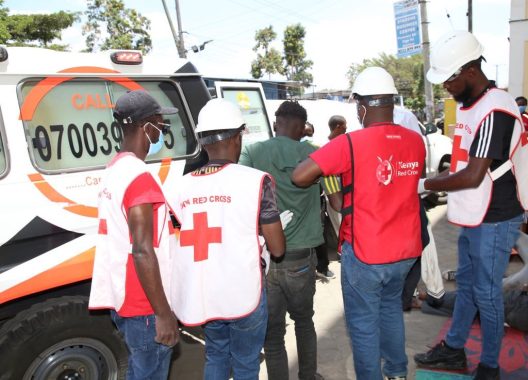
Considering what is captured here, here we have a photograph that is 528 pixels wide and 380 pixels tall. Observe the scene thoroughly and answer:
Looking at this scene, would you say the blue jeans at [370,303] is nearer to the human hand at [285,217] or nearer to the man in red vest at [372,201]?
the man in red vest at [372,201]

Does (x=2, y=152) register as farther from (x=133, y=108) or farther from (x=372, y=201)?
(x=372, y=201)

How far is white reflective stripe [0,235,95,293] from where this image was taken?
7.81 feet

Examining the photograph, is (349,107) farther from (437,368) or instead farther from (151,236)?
(151,236)

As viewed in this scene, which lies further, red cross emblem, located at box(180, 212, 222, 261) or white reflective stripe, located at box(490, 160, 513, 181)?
white reflective stripe, located at box(490, 160, 513, 181)

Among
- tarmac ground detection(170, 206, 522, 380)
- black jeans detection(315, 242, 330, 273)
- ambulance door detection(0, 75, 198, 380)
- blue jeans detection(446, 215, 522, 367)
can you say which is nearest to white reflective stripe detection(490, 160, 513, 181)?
blue jeans detection(446, 215, 522, 367)

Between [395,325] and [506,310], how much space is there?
5.27 ft

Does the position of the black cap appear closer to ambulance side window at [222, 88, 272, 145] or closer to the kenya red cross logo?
the kenya red cross logo

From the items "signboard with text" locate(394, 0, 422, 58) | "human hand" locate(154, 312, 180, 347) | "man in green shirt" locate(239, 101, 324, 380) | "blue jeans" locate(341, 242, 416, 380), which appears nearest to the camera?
"human hand" locate(154, 312, 180, 347)

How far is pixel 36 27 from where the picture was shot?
66.7 ft

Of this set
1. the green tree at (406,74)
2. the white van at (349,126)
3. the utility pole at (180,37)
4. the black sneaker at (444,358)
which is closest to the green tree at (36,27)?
the utility pole at (180,37)

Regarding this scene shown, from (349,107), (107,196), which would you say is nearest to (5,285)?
(107,196)

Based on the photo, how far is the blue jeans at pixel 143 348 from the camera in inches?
80.7

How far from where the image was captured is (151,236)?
1905mm

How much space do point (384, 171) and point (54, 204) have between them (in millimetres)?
1928
